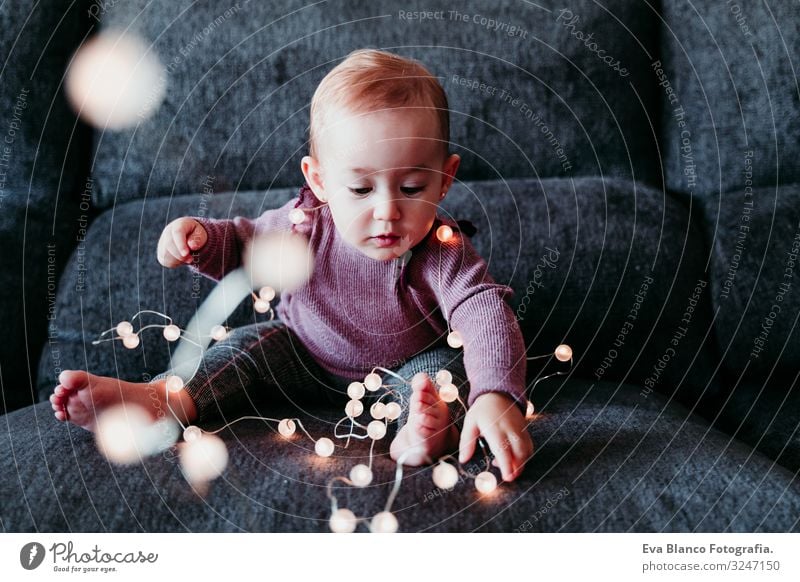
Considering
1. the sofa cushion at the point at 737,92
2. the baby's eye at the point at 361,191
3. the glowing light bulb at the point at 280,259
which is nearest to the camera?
the baby's eye at the point at 361,191

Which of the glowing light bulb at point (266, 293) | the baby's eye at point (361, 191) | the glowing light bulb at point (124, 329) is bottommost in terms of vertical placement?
the glowing light bulb at point (124, 329)

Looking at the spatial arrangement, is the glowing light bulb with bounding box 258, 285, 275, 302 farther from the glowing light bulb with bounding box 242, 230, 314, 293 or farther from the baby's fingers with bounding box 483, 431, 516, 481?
the baby's fingers with bounding box 483, 431, 516, 481

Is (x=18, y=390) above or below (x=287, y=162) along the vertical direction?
below

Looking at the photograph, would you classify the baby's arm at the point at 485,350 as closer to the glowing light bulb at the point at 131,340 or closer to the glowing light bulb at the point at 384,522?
the glowing light bulb at the point at 384,522

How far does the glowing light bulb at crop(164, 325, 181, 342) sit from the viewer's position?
2.37 feet

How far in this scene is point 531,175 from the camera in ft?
2.72

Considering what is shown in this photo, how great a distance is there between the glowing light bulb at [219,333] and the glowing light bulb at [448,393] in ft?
0.79

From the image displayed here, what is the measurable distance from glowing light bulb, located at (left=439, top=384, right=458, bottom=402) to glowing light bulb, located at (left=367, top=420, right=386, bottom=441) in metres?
0.06

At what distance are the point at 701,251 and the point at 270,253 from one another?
456 mm

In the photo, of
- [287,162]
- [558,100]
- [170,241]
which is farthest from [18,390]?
[558,100]

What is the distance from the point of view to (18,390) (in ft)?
2.47

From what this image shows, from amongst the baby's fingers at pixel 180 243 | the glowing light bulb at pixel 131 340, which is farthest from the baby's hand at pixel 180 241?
the glowing light bulb at pixel 131 340

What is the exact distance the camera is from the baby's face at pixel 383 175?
55 centimetres
